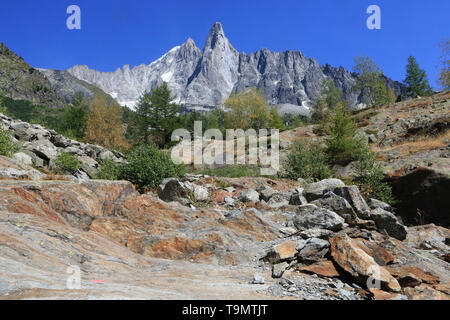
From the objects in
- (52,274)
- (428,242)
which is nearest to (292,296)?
(52,274)

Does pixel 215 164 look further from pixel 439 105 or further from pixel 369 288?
pixel 439 105

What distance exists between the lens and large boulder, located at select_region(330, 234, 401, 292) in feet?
11.6

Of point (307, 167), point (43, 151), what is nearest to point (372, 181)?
point (307, 167)

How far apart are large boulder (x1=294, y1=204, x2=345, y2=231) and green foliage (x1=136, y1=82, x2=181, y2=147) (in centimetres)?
3269

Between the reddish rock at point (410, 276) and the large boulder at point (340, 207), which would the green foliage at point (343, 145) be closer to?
the large boulder at point (340, 207)

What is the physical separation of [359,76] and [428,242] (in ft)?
178

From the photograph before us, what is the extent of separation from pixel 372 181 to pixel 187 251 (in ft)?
33.7

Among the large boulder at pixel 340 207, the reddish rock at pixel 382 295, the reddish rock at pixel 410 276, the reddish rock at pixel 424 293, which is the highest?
the large boulder at pixel 340 207

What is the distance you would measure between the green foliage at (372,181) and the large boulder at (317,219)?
→ 622cm

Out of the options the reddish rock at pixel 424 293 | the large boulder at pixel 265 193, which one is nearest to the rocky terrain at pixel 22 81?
the large boulder at pixel 265 193

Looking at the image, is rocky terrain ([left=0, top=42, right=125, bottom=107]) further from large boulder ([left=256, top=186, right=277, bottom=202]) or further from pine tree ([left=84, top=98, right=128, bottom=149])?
large boulder ([left=256, top=186, right=277, bottom=202])

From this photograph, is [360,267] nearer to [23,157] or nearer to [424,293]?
[424,293]

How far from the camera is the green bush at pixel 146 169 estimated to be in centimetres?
1014

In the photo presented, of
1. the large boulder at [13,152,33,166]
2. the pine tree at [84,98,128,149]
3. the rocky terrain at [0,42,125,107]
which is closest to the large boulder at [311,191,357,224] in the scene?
the large boulder at [13,152,33,166]
